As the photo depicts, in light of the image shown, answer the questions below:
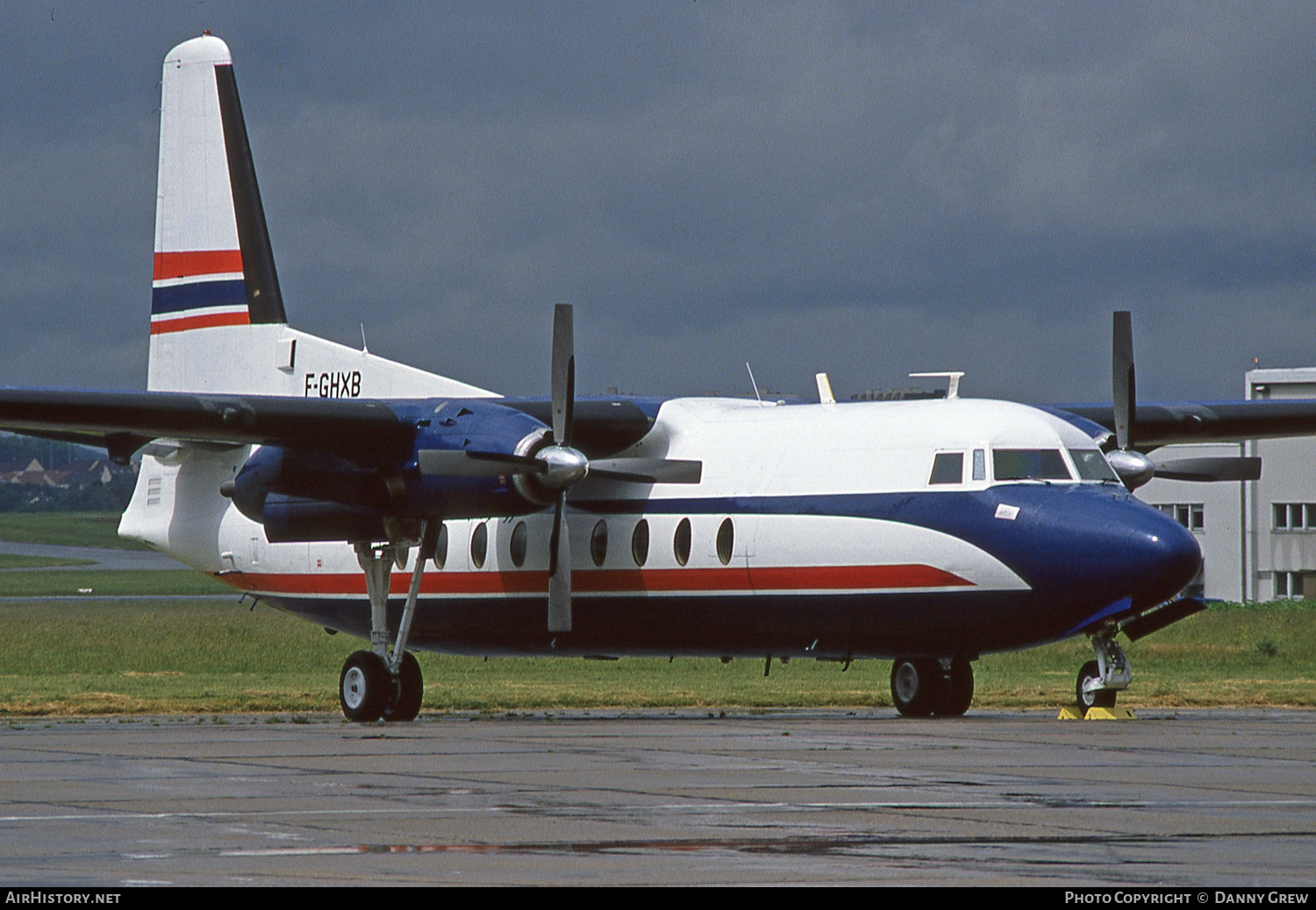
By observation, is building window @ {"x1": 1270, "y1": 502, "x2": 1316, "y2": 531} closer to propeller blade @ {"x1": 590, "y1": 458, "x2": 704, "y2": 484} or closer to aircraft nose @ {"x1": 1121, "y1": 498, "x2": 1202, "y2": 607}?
propeller blade @ {"x1": 590, "y1": 458, "x2": 704, "y2": 484}

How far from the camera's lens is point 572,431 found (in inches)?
938

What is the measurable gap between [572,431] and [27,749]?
7767 mm

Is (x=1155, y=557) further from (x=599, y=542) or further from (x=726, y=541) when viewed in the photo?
(x=599, y=542)

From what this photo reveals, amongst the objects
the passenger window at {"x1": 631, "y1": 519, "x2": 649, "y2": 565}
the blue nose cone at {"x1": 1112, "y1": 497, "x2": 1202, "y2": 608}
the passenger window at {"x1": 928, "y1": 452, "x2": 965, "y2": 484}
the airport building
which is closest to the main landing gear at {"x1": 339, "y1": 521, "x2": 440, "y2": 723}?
the passenger window at {"x1": 631, "y1": 519, "x2": 649, "y2": 565}

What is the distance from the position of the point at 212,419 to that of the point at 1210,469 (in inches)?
483

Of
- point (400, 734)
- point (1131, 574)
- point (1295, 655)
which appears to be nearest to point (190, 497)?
point (400, 734)

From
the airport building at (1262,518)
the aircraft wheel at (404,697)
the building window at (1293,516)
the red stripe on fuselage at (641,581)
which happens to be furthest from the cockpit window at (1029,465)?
the building window at (1293,516)

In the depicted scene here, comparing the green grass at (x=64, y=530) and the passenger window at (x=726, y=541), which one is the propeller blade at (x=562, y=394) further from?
the green grass at (x=64, y=530)

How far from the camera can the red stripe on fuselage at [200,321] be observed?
2902 cm

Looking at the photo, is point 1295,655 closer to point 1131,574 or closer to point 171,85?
point 1131,574

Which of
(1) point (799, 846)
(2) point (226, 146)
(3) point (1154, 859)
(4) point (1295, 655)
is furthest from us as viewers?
(4) point (1295, 655)

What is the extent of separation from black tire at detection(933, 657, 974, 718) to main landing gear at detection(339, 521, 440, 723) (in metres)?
6.31

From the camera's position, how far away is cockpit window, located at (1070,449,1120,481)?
21.5 m

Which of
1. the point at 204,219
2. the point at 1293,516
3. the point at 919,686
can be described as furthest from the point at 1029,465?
the point at 1293,516
